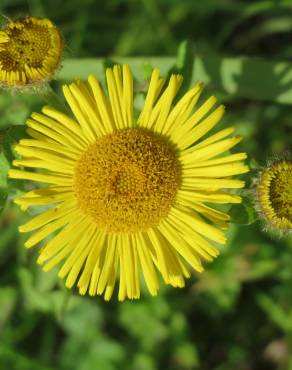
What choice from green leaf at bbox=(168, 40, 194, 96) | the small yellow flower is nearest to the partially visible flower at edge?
the small yellow flower

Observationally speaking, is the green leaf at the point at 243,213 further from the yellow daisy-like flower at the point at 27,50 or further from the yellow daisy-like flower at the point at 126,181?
the yellow daisy-like flower at the point at 27,50

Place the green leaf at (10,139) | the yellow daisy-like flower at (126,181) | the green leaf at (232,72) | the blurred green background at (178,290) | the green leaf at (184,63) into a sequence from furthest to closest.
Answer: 1. the blurred green background at (178,290)
2. the green leaf at (232,72)
3. the green leaf at (184,63)
4. the green leaf at (10,139)
5. the yellow daisy-like flower at (126,181)

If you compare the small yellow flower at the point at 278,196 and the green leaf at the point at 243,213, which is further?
the green leaf at the point at 243,213

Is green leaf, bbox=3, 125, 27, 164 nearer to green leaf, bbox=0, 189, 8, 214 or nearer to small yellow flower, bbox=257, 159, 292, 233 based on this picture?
green leaf, bbox=0, 189, 8, 214

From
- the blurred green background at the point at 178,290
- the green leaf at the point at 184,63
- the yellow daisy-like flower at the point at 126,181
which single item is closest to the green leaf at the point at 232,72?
the blurred green background at the point at 178,290

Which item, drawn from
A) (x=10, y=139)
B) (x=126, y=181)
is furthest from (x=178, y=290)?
(x=10, y=139)

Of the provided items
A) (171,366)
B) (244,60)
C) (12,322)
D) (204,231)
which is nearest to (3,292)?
(12,322)

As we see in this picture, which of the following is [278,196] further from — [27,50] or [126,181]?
[27,50]

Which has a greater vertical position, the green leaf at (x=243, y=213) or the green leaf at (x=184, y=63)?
the green leaf at (x=184, y=63)
